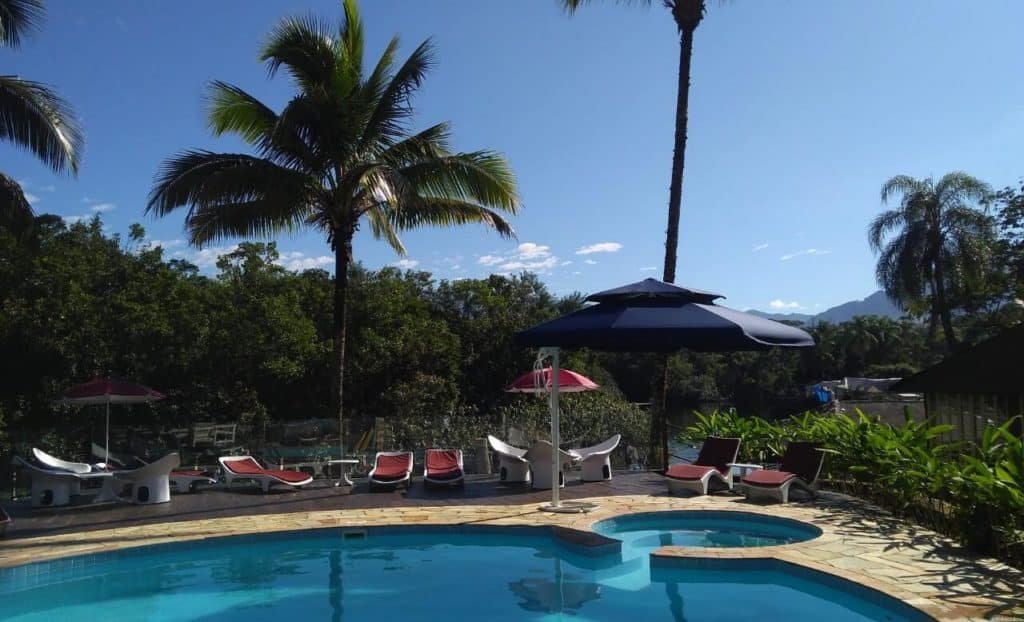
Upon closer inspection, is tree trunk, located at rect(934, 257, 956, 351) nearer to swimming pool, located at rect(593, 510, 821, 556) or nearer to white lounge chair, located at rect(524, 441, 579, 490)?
white lounge chair, located at rect(524, 441, 579, 490)

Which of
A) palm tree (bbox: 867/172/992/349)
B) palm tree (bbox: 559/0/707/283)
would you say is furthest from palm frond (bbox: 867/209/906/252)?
palm tree (bbox: 559/0/707/283)

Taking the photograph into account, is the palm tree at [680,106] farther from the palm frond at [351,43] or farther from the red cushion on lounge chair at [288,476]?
the red cushion on lounge chair at [288,476]

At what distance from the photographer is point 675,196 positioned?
14258mm

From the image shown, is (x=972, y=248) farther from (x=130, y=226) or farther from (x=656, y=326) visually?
(x=130, y=226)

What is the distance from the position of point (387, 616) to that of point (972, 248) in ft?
91.5

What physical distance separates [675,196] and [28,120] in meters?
11.2

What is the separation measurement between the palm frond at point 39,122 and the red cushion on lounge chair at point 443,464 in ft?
25.4

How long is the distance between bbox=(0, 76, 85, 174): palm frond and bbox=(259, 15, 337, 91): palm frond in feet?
11.3

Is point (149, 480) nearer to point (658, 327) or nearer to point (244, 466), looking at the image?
point (244, 466)

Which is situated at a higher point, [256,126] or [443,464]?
[256,126]

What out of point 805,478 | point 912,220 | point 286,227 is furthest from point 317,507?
point 912,220

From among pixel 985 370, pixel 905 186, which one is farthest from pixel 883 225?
pixel 985 370

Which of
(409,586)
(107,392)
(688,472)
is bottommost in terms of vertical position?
(409,586)

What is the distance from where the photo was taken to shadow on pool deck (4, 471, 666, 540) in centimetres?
983
